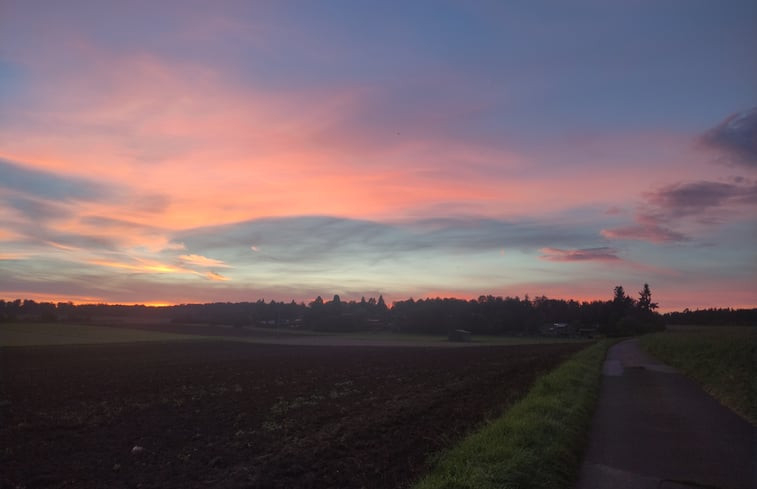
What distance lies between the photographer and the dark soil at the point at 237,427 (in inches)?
371

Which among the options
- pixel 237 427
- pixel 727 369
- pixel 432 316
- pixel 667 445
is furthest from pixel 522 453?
pixel 432 316

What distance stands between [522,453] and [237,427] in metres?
8.94

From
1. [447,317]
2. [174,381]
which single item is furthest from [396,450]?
[447,317]

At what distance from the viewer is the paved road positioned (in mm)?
7254

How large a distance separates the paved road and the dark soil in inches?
115

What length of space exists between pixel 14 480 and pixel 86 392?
1348 cm

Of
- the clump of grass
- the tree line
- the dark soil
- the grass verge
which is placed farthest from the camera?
the tree line

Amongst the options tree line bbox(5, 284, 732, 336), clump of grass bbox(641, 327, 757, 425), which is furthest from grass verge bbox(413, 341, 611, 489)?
tree line bbox(5, 284, 732, 336)

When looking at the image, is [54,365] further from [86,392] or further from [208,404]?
[208,404]

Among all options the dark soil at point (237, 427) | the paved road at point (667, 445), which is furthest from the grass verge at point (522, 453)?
the dark soil at point (237, 427)

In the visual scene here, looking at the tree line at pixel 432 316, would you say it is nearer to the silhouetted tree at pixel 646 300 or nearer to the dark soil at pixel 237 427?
the silhouetted tree at pixel 646 300

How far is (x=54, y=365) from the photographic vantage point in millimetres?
34938

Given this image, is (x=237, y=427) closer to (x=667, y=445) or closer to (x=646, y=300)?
(x=667, y=445)

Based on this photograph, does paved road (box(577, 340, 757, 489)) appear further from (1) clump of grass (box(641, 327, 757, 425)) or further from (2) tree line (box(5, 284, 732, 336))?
(2) tree line (box(5, 284, 732, 336))
